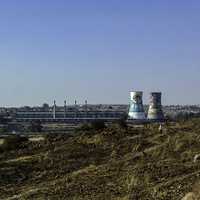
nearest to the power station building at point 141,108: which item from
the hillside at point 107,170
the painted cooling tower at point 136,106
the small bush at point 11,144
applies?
the painted cooling tower at point 136,106

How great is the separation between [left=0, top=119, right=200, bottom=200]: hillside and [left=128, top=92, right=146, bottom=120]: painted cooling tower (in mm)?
70668

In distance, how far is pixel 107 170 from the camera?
78.3 feet

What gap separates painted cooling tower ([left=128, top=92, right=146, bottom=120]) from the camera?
354ft

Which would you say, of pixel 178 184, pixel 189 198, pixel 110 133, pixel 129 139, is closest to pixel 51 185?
pixel 178 184

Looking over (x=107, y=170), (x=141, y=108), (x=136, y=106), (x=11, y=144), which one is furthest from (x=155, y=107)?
(x=107, y=170)

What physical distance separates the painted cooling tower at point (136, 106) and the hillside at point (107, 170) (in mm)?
70668

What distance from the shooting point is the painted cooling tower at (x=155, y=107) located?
107 m

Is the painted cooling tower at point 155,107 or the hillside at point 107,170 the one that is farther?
the painted cooling tower at point 155,107

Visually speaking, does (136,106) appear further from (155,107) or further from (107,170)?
(107,170)

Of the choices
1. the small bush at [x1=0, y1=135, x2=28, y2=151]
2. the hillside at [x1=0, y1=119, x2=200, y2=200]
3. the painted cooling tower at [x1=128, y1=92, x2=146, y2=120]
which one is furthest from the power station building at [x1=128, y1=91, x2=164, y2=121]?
the hillside at [x1=0, y1=119, x2=200, y2=200]

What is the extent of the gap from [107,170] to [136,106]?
285 feet

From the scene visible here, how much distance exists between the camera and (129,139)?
1369 inches

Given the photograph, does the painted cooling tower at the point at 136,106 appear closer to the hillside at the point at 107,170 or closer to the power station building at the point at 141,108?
the power station building at the point at 141,108

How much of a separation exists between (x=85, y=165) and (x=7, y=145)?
57.6 feet
